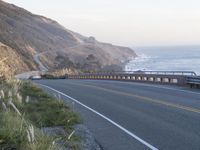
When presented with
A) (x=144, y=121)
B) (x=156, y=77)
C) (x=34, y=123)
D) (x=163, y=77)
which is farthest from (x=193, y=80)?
(x=34, y=123)

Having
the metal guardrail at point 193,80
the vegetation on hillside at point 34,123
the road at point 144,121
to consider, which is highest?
the metal guardrail at point 193,80

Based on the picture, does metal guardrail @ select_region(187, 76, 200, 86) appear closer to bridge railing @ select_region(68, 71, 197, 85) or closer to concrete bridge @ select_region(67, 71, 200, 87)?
concrete bridge @ select_region(67, 71, 200, 87)

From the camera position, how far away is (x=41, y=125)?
1291 centimetres

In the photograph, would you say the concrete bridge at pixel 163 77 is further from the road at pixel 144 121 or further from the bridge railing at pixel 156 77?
the road at pixel 144 121

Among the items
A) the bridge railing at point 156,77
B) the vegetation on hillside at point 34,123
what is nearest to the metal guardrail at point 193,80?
the bridge railing at point 156,77

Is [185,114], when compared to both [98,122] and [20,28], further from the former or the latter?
[20,28]

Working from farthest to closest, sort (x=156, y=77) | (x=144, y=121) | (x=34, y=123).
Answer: (x=156, y=77) < (x=144, y=121) < (x=34, y=123)

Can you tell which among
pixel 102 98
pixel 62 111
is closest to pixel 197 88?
pixel 102 98

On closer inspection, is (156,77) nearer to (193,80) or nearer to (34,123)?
(193,80)

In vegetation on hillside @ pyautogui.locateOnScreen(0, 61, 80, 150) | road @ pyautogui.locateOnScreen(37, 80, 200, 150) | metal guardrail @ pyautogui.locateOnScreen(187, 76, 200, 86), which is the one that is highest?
metal guardrail @ pyautogui.locateOnScreen(187, 76, 200, 86)

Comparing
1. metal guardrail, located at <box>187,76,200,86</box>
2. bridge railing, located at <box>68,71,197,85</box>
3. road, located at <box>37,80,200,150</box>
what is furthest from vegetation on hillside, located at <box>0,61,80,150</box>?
bridge railing, located at <box>68,71,197,85</box>

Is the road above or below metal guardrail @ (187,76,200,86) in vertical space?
below

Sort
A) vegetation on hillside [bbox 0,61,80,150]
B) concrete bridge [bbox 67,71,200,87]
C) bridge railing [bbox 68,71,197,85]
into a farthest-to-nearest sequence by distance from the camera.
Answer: bridge railing [bbox 68,71,197,85] < concrete bridge [bbox 67,71,200,87] < vegetation on hillside [bbox 0,61,80,150]

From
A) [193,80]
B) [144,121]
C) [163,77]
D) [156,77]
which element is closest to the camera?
[144,121]
